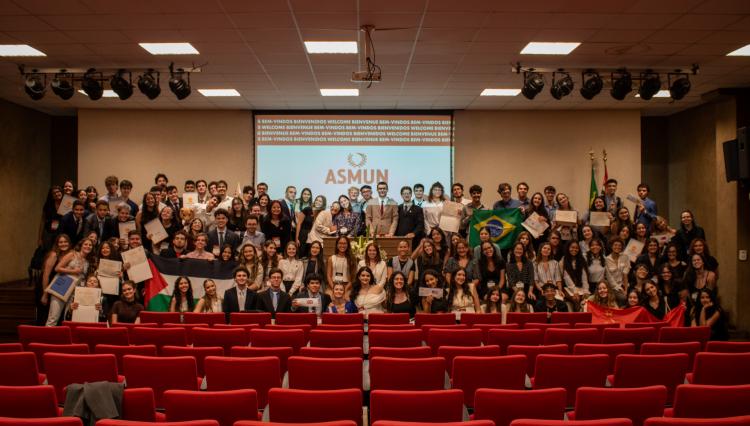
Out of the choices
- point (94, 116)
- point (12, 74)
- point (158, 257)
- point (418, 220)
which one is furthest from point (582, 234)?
point (94, 116)

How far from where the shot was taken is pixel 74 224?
8461 mm

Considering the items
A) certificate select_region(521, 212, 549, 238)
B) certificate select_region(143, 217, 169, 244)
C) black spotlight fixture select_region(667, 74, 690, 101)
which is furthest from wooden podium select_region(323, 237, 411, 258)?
black spotlight fixture select_region(667, 74, 690, 101)

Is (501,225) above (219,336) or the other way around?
above

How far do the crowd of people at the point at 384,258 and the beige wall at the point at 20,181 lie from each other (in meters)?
3.05

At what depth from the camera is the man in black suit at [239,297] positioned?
6965 mm

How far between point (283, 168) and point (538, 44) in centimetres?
686

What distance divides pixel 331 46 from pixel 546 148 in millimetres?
6813

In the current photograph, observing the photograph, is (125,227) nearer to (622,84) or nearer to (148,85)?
(148,85)

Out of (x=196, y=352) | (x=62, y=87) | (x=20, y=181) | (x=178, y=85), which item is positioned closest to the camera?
(x=196, y=352)

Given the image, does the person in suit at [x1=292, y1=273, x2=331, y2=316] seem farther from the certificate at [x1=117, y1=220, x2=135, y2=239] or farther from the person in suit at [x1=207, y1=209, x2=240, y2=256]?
the certificate at [x1=117, y1=220, x2=135, y2=239]

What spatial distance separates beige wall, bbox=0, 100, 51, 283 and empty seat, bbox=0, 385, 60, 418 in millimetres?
10028

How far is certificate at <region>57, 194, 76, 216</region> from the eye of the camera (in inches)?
360

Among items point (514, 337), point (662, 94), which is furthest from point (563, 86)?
point (514, 337)

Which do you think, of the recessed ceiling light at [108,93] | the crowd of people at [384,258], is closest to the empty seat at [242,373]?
the crowd of people at [384,258]
